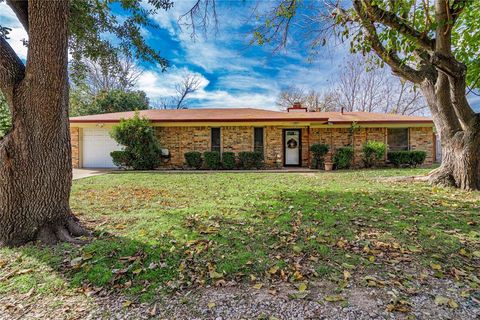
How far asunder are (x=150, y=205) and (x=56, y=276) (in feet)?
9.42

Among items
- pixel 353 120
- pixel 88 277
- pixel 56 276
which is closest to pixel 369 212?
pixel 88 277

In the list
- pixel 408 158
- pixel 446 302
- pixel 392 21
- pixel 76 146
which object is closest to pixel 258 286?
pixel 446 302

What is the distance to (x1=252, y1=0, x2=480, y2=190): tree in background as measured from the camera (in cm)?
624

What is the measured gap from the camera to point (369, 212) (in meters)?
4.68

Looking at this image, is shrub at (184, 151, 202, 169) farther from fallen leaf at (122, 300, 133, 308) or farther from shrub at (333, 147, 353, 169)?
fallen leaf at (122, 300, 133, 308)

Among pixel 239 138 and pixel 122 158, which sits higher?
pixel 239 138

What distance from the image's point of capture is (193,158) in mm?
13195

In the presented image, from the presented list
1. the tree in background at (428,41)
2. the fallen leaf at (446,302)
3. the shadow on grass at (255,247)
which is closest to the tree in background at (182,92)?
the tree in background at (428,41)

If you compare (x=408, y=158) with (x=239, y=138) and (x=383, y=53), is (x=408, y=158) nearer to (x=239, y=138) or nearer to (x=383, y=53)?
(x=383, y=53)

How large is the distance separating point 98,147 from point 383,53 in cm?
1444

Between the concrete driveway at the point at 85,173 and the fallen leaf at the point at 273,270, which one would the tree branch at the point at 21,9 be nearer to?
the fallen leaf at the point at 273,270

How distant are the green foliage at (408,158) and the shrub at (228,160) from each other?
8444mm

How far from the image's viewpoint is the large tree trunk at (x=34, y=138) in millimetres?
3365

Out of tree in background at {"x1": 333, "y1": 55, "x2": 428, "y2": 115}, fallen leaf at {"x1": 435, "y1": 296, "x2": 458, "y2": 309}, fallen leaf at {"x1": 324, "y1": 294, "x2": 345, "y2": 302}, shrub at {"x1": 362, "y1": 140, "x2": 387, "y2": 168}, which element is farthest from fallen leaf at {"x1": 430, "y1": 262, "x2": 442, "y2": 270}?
tree in background at {"x1": 333, "y1": 55, "x2": 428, "y2": 115}
